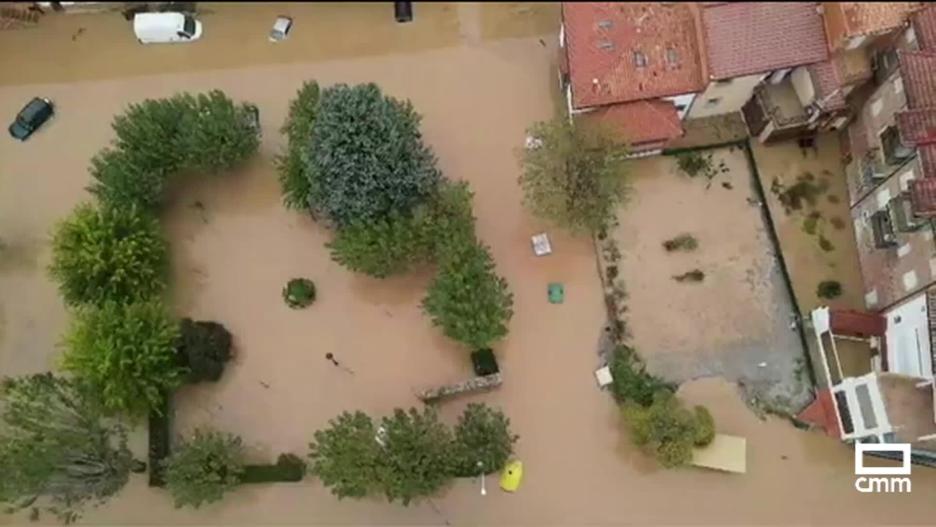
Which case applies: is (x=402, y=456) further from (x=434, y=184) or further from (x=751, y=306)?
(x=751, y=306)

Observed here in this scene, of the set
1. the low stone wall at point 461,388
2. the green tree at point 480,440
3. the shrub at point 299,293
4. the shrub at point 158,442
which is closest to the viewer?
the green tree at point 480,440

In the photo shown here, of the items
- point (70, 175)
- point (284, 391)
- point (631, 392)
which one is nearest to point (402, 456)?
point (284, 391)

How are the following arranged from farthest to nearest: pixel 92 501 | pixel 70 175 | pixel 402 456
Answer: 1. pixel 70 175
2. pixel 92 501
3. pixel 402 456

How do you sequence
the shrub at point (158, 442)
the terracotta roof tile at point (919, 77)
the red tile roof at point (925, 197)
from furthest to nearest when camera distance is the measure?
1. the shrub at point (158, 442)
2. the terracotta roof tile at point (919, 77)
3. the red tile roof at point (925, 197)

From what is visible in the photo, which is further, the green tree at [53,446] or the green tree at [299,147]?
the green tree at [299,147]

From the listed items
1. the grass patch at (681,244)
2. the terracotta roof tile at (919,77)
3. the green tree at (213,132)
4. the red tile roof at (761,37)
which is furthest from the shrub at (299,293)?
the terracotta roof tile at (919,77)

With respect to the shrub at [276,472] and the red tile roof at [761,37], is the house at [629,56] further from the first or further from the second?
the shrub at [276,472]
